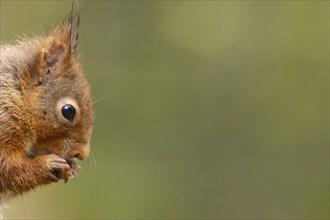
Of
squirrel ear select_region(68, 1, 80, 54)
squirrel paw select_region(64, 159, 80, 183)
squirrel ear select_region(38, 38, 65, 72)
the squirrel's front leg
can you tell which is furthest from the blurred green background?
the squirrel's front leg

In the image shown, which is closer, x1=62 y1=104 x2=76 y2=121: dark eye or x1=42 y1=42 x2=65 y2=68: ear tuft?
x1=62 y1=104 x2=76 y2=121: dark eye

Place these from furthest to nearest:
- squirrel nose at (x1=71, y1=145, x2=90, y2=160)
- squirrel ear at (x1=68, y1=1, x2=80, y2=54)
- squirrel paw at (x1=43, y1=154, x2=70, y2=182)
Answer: squirrel ear at (x1=68, y1=1, x2=80, y2=54), squirrel nose at (x1=71, y1=145, x2=90, y2=160), squirrel paw at (x1=43, y1=154, x2=70, y2=182)

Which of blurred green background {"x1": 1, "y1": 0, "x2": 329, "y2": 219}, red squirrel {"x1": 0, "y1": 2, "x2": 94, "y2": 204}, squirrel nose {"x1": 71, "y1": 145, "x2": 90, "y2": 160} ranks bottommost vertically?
blurred green background {"x1": 1, "y1": 0, "x2": 329, "y2": 219}

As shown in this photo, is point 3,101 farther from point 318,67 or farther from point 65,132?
point 318,67

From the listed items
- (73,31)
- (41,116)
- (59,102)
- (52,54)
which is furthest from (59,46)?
(41,116)

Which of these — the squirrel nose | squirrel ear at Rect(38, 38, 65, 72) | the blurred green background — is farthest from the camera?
the blurred green background

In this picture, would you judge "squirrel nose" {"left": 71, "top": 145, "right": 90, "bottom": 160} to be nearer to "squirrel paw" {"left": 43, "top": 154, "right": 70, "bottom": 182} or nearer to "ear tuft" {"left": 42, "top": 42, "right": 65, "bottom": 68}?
"squirrel paw" {"left": 43, "top": 154, "right": 70, "bottom": 182}

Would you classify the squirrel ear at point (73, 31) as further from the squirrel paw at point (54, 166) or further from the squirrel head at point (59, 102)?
the squirrel paw at point (54, 166)

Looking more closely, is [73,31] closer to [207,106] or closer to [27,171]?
[27,171]
